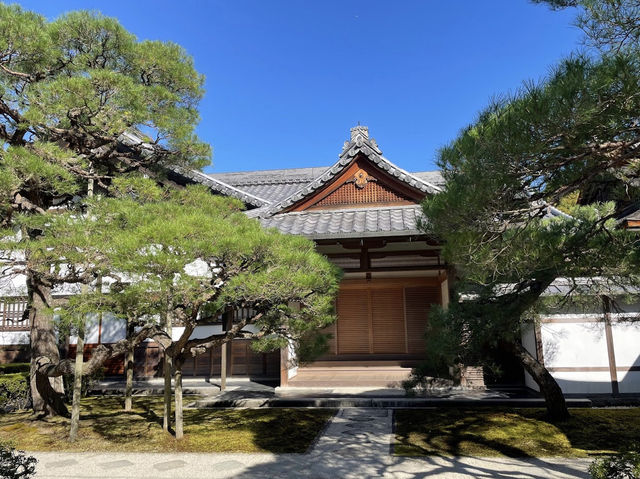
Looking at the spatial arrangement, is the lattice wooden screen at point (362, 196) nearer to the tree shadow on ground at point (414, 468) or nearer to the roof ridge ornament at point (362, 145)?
the roof ridge ornament at point (362, 145)

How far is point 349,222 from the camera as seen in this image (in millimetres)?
10500

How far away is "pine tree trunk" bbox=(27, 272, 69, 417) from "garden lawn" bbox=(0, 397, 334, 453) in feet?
0.91

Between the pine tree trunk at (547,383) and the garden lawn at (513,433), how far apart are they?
0.18 meters

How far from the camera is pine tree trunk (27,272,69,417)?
26.9ft

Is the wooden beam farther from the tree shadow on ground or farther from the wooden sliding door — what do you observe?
the tree shadow on ground

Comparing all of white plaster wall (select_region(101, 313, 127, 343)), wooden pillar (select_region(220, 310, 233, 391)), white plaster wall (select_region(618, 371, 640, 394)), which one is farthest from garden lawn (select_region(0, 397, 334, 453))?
white plaster wall (select_region(618, 371, 640, 394))

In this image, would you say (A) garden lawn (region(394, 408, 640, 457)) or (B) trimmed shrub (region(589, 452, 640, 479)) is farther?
(A) garden lawn (region(394, 408, 640, 457))

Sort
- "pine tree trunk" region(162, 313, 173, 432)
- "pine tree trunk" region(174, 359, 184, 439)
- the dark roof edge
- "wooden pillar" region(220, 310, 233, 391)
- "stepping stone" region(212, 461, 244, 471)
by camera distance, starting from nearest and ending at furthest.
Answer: "stepping stone" region(212, 461, 244, 471) → "pine tree trunk" region(174, 359, 184, 439) → "pine tree trunk" region(162, 313, 173, 432) → the dark roof edge → "wooden pillar" region(220, 310, 233, 391)

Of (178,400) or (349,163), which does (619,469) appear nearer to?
(178,400)

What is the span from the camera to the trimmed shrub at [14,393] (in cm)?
959

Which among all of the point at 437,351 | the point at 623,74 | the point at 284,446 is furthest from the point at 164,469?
the point at 623,74

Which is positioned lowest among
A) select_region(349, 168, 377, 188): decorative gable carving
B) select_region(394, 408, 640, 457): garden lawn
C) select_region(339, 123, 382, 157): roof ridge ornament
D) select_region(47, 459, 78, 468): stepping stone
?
select_region(47, 459, 78, 468): stepping stone

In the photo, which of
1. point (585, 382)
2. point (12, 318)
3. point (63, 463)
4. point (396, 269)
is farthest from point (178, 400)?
point (12, 318)

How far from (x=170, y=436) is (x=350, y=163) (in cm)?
755
